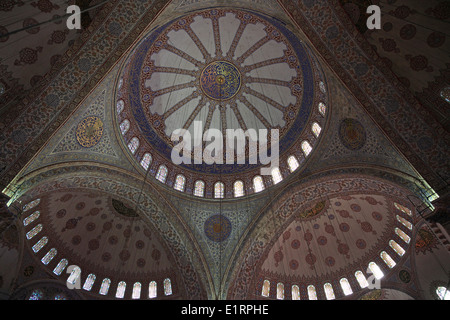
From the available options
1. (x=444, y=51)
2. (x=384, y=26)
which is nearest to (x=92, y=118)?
(x=384, y=26)

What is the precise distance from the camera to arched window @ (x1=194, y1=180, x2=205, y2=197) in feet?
36.6

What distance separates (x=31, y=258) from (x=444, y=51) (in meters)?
13.7

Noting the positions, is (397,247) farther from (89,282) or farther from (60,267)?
(60,267)

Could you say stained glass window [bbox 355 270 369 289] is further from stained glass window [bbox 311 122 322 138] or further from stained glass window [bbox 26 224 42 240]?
stained glass window [bbox 26 224 42 240]

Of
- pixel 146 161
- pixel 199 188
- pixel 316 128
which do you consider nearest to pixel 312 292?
pixel 199 188

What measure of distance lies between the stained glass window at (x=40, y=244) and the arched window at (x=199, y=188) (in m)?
5.88

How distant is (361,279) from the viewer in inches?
451

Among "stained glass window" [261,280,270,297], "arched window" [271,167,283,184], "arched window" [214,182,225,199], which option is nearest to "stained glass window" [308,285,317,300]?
"stained glass window" [261,280,270,297]

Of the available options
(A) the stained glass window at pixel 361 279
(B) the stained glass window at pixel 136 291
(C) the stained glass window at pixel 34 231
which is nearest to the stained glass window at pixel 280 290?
(A) the stained glass window at pixel 361 279

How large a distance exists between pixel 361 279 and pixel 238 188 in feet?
20.2

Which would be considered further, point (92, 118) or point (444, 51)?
point (92, 118)
